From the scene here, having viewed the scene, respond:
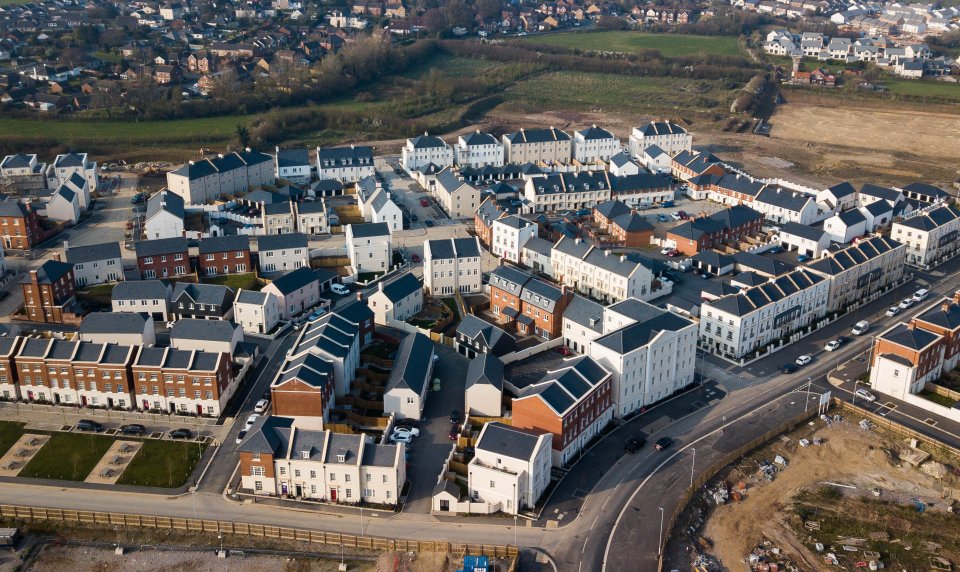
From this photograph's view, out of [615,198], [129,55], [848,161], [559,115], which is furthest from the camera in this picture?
[129,55]

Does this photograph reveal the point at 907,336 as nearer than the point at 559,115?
Yes

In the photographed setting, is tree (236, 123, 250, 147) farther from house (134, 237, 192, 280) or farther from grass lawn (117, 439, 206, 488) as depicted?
grass lawn (117, 439, 206, 488)

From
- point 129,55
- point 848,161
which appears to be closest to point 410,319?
point 848,161

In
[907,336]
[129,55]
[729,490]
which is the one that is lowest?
[729,490]

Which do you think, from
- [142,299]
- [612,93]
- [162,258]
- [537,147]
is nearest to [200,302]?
[142,299]

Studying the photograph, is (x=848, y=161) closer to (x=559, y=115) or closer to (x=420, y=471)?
(x=559, y=115)

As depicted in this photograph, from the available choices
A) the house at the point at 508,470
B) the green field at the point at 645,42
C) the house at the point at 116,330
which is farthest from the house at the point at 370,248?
the green field at the point at 645,42

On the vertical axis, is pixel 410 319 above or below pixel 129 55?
below
